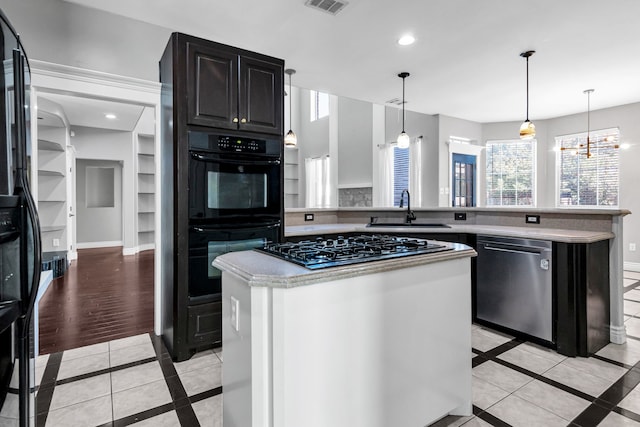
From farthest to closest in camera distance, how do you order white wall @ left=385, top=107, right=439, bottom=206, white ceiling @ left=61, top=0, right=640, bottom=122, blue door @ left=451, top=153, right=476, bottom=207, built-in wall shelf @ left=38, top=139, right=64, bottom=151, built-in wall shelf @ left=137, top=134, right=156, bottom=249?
built-in wall shelf @ left=137, top=134, right=156, bottom=249 < blue door @ left=451, top=153, right=476, bottom=207 < white wall @ left=385, top=107, right=439, bottom=206 < built-in wall shelf @ left=38, top=139, right=64, bottom=151 < white ceiling @ left=61, top=0, right=640, bottom=122

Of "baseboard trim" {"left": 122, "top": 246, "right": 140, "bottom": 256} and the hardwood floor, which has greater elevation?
"baseboard trim" {"left": 122, "top": 246, "right": 140, "bottom": 256}

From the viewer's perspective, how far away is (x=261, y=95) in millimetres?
2725

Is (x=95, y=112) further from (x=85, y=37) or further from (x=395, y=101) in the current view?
(x=395, y=101)

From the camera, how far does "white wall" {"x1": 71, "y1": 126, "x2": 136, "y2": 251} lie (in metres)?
7.49

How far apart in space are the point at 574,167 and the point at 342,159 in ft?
15.5

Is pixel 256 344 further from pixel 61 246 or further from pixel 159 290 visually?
pixel 61 246

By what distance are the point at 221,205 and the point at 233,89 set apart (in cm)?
90

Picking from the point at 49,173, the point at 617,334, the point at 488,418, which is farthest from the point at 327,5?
the point at 49,173

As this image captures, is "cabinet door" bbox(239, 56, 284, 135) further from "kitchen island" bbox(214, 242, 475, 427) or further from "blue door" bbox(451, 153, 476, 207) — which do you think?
"blue door" bbox(451, 153, 476, 207)

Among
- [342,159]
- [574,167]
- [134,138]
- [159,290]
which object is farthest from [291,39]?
[574,167]

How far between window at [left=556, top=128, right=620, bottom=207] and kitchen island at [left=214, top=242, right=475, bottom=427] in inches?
230

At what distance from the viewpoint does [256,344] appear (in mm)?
1190

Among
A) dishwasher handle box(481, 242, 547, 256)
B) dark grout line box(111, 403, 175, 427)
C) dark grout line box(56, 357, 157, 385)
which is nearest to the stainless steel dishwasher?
dishwasher handle box(481, 242, 547, 256)

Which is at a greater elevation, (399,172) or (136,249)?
(399,172)
